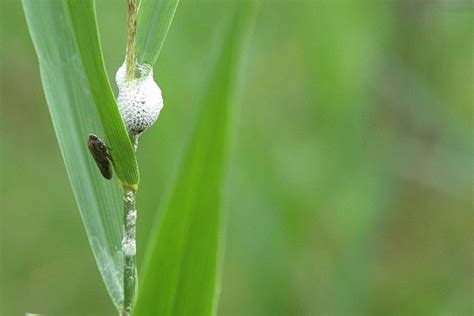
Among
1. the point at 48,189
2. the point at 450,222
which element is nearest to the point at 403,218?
the point at 450,222

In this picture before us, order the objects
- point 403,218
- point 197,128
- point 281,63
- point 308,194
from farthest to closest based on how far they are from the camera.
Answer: point 281,63 < point 403,218 < point 308,194 < point 197,128

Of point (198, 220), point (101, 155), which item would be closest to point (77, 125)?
point (101, 155)

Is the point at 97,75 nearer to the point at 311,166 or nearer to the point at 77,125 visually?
the point at 77,125

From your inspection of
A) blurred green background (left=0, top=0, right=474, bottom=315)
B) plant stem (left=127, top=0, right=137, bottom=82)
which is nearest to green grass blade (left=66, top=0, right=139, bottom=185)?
plant stem (left=127, top=0, right=137, bottom=82)

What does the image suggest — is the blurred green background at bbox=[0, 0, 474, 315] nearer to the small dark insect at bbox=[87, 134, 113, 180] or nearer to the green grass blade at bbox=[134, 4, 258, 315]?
the small dark insect at bbox=[87, 134, 113, 180]

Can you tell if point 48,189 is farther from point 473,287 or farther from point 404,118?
point 473,287

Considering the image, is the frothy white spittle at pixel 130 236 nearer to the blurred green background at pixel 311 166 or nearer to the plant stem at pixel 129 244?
the plant stem at pixel 129 244
